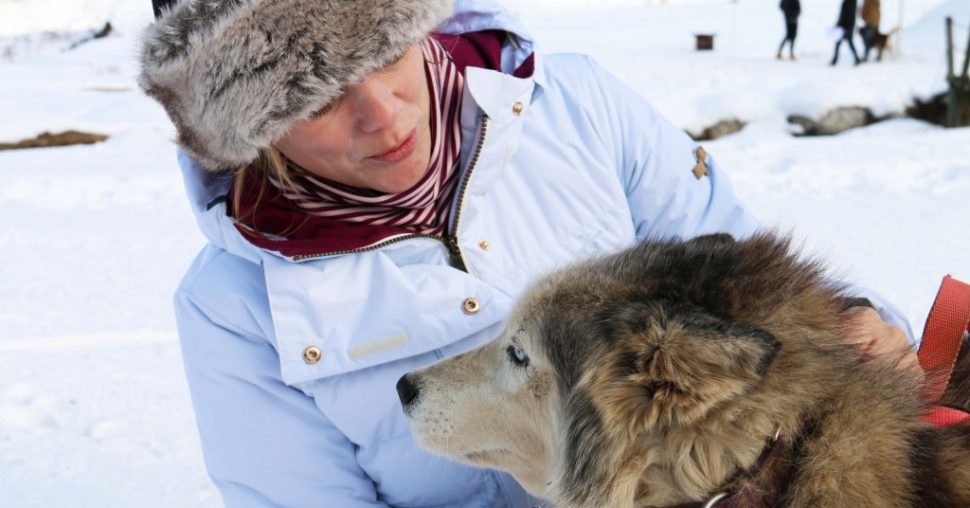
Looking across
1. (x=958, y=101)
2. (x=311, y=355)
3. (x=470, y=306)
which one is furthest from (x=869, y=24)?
(x=311, y=355)

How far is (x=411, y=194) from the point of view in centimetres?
194

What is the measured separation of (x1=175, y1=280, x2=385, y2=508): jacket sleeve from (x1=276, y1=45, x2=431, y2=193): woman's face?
Answer: 1.40ft

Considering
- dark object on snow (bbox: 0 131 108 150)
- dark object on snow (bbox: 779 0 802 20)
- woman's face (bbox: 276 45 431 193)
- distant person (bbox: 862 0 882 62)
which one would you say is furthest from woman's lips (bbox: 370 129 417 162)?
dark object on snow (bbox: 779 0 802 20)

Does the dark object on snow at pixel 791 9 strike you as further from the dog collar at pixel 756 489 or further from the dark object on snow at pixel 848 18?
the dog collar at pixel 756 489

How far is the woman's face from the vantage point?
179 cm

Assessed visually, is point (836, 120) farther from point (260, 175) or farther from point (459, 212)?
point (260, 175)

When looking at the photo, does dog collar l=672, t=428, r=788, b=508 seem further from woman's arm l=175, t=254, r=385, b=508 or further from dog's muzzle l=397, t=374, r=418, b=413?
woman's arm l=175, t=254, r=385, b=508

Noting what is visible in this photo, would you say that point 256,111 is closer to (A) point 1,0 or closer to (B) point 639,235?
(B) point 639,235

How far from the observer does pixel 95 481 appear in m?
3.43

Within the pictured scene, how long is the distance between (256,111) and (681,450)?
1065 millimetres

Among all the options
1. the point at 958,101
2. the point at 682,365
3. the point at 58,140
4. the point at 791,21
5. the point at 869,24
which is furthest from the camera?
the point at 791,21

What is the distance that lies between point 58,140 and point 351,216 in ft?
30.7

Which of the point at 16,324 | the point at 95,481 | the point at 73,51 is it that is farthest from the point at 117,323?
the point at 73,51

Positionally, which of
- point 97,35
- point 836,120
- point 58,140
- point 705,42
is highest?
point 58,140
